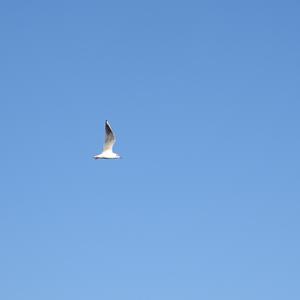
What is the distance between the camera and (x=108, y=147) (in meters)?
125

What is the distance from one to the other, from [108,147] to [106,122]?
5348 millimetres

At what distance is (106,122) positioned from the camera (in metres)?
120
